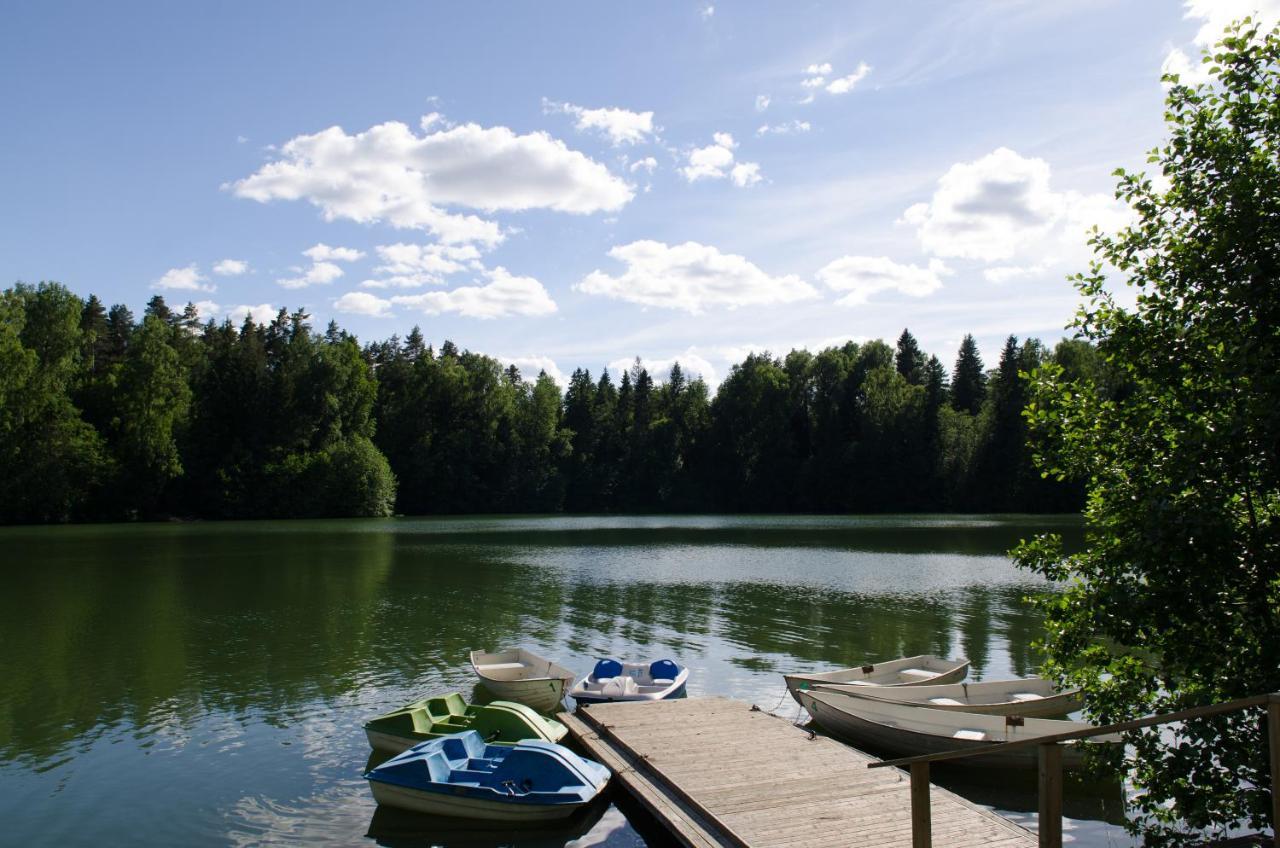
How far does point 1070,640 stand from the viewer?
848cm

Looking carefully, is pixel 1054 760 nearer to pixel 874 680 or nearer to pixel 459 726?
pixel 459 726

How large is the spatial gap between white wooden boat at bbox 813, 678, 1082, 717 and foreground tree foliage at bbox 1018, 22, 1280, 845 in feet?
21.3

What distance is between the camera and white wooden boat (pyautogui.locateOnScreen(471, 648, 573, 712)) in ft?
53.0

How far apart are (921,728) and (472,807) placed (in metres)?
6.68

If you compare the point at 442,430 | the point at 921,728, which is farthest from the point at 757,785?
the point at 442,430

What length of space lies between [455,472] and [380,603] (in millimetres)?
82048

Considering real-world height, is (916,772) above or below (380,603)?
above

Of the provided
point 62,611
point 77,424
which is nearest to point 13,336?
point 77,424

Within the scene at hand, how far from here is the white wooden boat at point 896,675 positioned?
1603cm

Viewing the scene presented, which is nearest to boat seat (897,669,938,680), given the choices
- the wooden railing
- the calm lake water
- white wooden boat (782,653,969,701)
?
white wooden boat (782,653,969,701)

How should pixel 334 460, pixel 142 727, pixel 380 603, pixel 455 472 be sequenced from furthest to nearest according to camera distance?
1. pixel 455 472
2. pixel 334 460
3. pixel 380 603
4. pixel 142 727

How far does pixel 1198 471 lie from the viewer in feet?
24.5

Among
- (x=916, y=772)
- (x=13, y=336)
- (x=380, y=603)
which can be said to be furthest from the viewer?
(x=13, y=336)

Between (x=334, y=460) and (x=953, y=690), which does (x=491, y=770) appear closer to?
(x=953, y=690)
